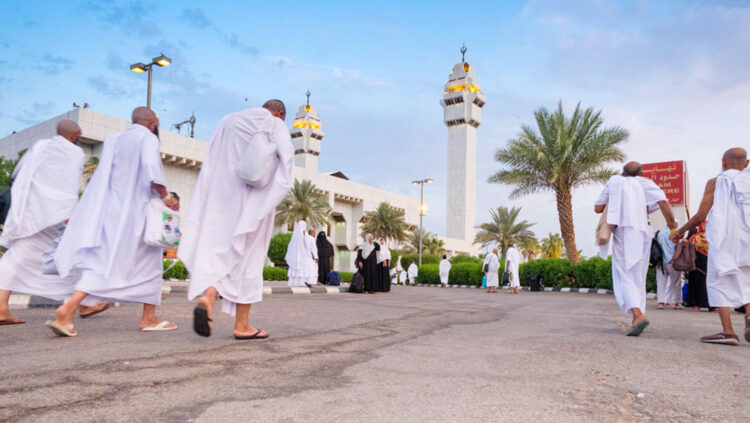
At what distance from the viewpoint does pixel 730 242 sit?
5.09 m

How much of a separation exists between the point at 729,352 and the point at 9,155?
43.7 meters

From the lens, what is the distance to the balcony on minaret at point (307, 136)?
88.7 metres

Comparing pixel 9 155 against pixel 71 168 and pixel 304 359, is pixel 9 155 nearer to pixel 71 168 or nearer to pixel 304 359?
pixel 71 168

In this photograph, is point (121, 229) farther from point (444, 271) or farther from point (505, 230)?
point (505, 230)

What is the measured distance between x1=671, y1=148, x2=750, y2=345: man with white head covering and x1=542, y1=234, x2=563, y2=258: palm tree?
202ft

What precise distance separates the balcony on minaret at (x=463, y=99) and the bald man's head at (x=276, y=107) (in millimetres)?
→ 72078

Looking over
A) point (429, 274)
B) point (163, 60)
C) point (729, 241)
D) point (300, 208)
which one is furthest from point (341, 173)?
point (729, 241)

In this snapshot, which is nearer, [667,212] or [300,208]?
[667,212]

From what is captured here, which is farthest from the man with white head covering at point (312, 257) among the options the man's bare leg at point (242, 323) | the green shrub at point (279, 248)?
the green shrub at point (279, 248)

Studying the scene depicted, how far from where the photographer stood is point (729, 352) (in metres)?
4.36

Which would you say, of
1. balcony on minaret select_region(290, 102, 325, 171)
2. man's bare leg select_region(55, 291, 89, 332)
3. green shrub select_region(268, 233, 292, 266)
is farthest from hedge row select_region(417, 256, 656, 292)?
balcony on minaret select_region(290, 102, 325, 171)

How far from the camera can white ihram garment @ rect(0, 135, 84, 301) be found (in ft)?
16.7

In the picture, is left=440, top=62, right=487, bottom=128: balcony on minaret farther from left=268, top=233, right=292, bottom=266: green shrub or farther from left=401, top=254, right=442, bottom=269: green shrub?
left=268, top=233, right=292, bottom=266: green shrub

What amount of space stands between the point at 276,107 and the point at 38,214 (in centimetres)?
254
